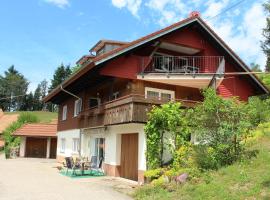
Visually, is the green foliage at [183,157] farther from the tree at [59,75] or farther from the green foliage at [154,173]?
the tree at [59,75]

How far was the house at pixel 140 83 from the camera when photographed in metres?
18.2

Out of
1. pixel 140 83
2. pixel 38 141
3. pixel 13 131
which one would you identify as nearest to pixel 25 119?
pixel 13 131

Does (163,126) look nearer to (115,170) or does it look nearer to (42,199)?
(115,170)

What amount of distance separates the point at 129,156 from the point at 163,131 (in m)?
3.51

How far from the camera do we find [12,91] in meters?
103

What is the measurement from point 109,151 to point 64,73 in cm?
6802

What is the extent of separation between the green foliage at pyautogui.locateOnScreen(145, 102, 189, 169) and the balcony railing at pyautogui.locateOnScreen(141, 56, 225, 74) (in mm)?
5945

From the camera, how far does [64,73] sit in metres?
86.1

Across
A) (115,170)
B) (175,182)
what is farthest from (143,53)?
(175,182)

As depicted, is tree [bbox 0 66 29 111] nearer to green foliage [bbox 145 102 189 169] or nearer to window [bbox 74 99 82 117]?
window [bbox 74 99 82 117]

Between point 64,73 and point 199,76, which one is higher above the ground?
point 64,73

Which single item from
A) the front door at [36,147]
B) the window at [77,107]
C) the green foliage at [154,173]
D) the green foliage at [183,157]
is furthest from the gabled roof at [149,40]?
the front door at [36,147]

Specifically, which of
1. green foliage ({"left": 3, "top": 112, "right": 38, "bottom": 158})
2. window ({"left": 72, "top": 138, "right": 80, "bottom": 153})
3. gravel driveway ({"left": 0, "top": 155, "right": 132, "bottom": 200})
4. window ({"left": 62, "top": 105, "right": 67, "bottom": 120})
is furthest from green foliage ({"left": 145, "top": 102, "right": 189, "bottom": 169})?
Answer: green foliage ({"left": 3, "top": 112, "right": 38, "bottom": 158})

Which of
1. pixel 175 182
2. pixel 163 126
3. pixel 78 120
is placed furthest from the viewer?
pixel 78 120
